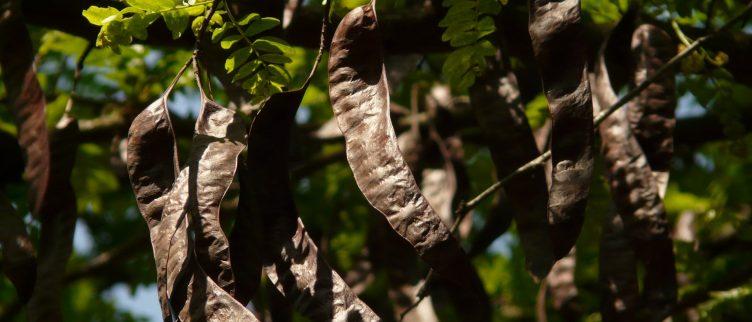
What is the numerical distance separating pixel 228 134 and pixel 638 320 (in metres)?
0.98

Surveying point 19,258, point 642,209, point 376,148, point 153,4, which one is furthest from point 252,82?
point 642,209

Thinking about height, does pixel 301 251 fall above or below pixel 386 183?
below

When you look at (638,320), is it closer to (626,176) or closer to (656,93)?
(626,176)

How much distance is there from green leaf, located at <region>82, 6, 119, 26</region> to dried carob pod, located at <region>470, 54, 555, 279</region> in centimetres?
88

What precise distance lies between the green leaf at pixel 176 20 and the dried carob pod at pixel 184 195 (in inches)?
7.9

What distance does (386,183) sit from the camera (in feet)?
5.37

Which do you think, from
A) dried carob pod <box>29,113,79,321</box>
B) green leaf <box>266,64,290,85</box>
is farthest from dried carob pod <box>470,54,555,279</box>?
dried carob pod <box>29,113,79,321</box>

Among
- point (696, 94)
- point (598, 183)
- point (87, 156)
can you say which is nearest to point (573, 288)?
point (598, 183)

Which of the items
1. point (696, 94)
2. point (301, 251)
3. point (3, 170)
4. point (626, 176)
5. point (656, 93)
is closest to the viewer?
point (301, 251)

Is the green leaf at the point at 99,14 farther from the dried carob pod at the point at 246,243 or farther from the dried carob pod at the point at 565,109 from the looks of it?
the dried carob pod at the point at 565,109

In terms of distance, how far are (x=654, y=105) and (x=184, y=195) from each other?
1.11 m

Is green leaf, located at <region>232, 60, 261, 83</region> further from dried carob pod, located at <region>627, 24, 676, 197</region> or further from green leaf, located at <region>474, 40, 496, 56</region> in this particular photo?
dried carob pod, located at <region>627, 24, 676, 197</region>

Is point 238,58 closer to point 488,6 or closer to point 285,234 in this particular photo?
point 285,234

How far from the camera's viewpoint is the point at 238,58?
79.7 inches
